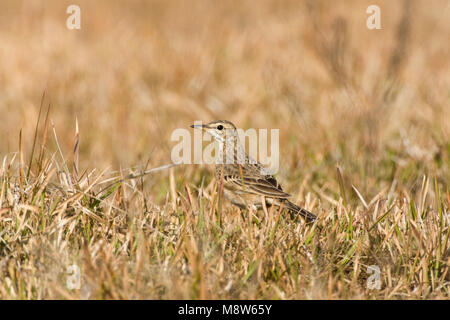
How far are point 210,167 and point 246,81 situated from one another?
128 inches

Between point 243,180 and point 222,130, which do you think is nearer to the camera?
point 243,180

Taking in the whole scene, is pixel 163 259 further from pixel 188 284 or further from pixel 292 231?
pixel 292 231

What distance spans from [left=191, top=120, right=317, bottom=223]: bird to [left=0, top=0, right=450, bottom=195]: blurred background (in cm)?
58

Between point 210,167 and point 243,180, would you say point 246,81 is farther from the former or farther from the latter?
point 243,180

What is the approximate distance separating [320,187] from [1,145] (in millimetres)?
3959

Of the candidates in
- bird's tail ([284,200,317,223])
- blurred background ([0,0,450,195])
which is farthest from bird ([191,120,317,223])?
blurred background ([0,0,450,195])

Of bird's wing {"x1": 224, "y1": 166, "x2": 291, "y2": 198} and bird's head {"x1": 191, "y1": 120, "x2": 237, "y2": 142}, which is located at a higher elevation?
bird's head {"x1": 191, "y1": 120, "x2": 237, "y2": 142}

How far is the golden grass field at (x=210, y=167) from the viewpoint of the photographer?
346 centimetres

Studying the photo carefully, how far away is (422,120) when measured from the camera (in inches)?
294

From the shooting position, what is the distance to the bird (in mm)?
4650

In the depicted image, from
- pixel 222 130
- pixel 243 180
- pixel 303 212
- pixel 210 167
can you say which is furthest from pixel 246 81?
pixel 303 212

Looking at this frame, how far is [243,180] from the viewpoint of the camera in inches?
183

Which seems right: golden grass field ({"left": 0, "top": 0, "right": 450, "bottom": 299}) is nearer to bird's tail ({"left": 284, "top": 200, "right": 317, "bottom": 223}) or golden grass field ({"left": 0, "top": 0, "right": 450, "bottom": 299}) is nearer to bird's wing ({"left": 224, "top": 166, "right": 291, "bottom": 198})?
bird's tail ({"left": 284, "top": 200, "right": 317, "bottom": 223})
